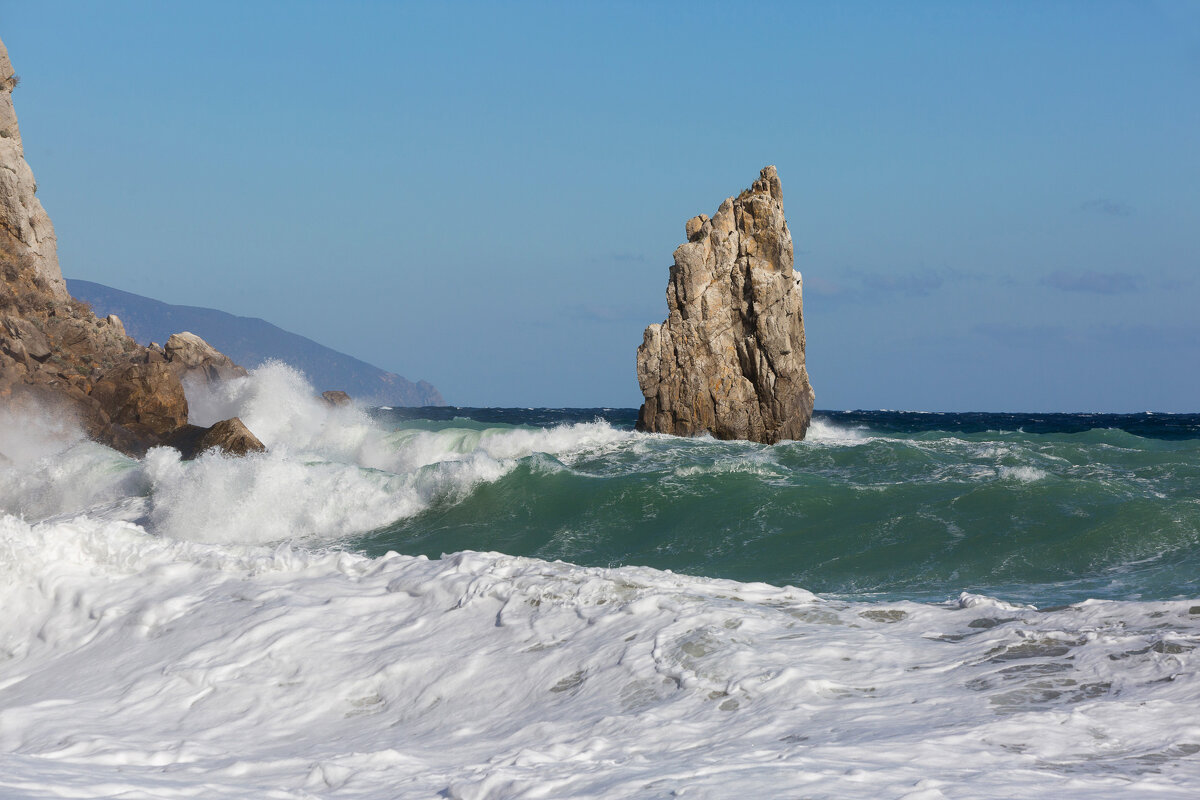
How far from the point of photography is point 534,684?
471 cm

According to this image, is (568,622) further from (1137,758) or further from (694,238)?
(694,238)

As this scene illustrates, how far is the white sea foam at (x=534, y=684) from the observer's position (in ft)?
10.8

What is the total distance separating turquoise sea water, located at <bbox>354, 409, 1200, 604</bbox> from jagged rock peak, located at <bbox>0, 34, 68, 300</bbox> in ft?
96.9

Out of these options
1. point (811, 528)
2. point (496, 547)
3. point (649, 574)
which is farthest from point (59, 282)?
point (649, 574)

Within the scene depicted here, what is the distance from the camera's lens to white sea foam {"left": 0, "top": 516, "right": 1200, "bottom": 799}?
3299 millimetres

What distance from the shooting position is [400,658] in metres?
5.12

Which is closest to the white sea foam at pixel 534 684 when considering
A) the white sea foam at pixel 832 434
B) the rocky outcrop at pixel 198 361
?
the white sea foam at pixel 832 434

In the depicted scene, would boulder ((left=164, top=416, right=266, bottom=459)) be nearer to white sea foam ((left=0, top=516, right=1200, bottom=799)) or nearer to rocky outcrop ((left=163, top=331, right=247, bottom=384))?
white sea foam ((left=0, top=516, right=1200, bottom=799))

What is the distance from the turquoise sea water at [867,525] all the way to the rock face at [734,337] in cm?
834

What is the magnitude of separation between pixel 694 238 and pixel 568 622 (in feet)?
80.8

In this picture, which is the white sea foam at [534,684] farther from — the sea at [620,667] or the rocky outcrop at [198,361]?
the rocky outcrop at [198,361]

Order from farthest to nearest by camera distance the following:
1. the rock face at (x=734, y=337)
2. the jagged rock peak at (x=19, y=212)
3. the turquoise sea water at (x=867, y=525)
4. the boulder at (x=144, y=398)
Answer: the jagged rock peak at (x=19, y=212) < the rock face at (x=734, y=337) < the boulder at (x=144, y=398) < the turquoise sea water at (x=867, y=525)

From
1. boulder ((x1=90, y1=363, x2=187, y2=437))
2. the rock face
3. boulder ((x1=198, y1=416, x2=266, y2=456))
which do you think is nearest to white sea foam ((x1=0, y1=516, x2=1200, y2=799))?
boulder ((x1=198, y1=416, x2=266, y2=456))

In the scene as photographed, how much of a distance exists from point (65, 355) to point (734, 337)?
21470 millimetres
